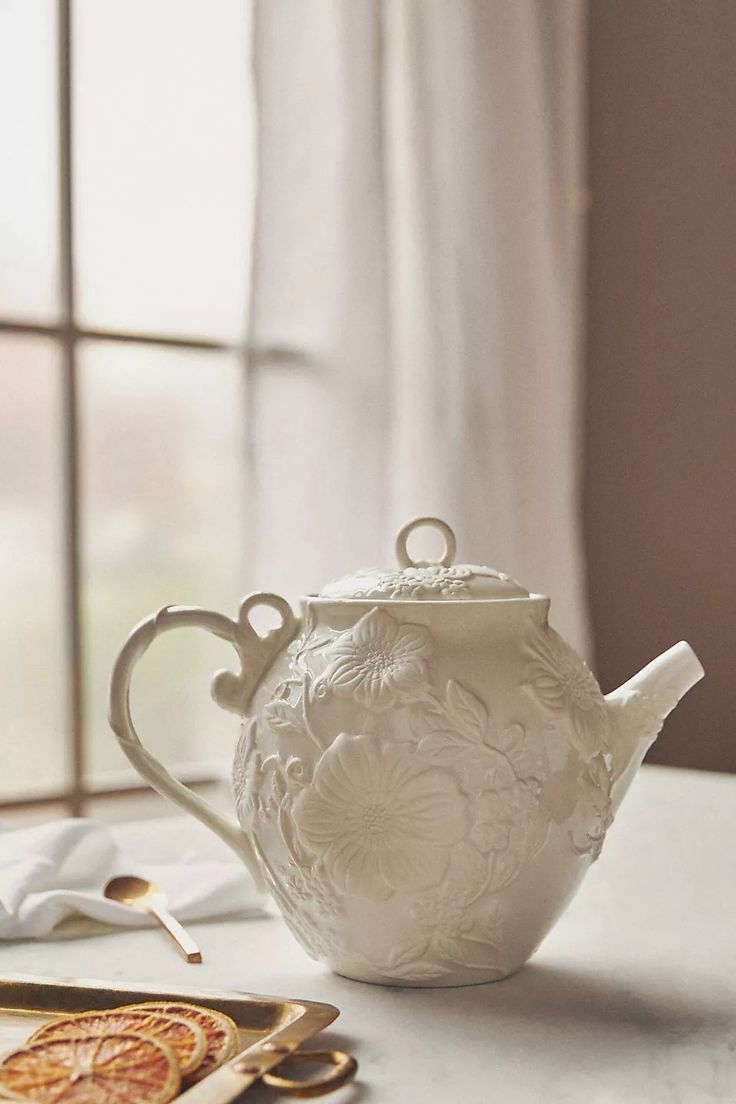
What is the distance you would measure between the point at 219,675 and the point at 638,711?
0.91 feet

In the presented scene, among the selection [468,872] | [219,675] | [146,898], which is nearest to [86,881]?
[146,898]

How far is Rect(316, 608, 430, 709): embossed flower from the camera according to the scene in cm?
72

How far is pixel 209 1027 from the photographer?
620mm

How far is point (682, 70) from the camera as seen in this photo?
2262 mm

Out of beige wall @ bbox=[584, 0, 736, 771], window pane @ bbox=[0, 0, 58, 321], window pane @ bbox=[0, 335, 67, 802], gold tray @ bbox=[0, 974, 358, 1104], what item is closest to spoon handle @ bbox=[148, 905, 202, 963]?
gold tray @ bbox=[0, 974, 358, 1104]

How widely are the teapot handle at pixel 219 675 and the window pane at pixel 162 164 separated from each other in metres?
1.25

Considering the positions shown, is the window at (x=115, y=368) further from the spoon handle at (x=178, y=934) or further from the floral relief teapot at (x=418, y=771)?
the floral relief teapot at (x=418, y=771)

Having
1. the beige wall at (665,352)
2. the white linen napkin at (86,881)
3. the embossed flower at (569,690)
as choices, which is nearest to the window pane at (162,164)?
the beige wall at (665,352)

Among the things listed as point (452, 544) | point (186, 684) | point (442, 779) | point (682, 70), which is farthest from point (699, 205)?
point (442, 779)

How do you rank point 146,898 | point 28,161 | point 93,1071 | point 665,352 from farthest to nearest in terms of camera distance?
point 665,352, point 28,161, point 146,898, point 93,1071

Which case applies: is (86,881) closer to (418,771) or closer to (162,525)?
(418,771)

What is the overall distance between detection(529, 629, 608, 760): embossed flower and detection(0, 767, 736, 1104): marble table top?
0.15 meters

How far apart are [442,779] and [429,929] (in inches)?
3.7

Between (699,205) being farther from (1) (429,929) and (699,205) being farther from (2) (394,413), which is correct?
(1) (429,929)
